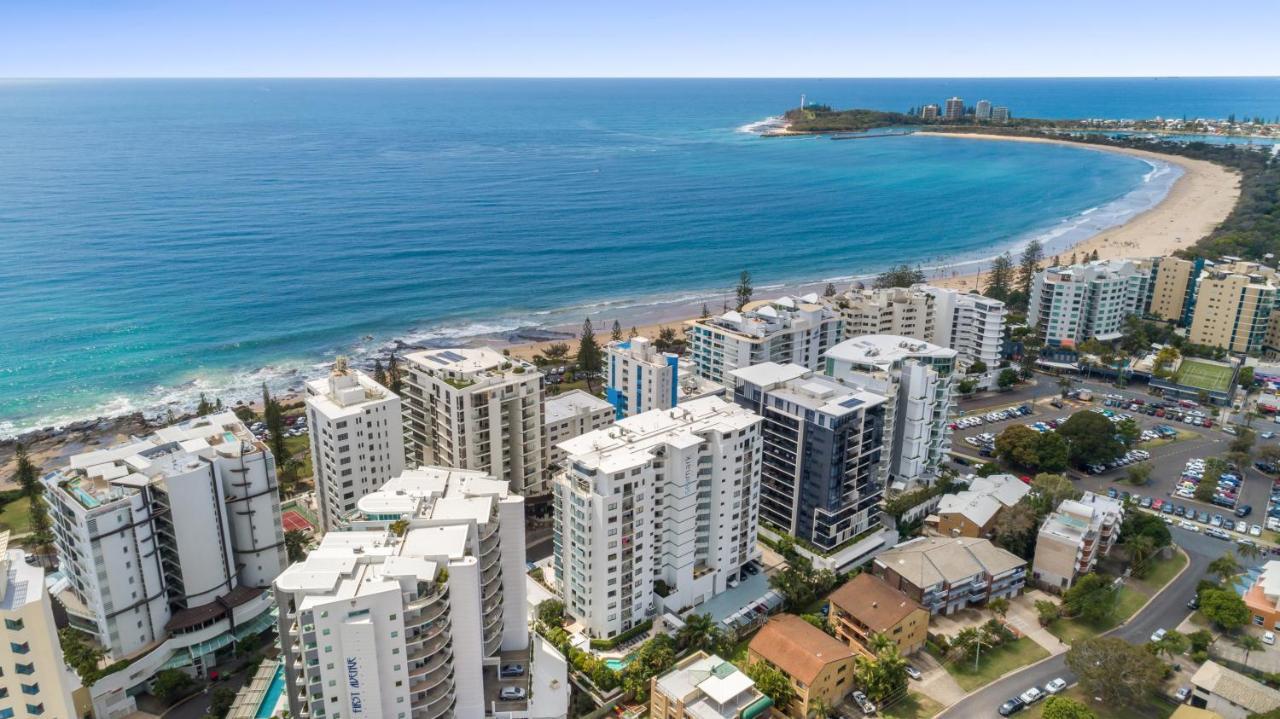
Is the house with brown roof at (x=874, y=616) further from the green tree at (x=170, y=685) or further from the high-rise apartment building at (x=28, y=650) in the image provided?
the high-rise apartment building at (x=28, y=650)

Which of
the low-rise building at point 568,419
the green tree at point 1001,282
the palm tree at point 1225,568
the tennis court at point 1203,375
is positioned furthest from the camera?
the green tree at point 1001,282

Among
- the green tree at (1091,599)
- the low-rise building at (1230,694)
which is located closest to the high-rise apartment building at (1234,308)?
the green tree at (1091,599)

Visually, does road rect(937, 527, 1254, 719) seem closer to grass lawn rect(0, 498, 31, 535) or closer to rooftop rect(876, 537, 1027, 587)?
rooftop rect(876, 537, 1027, 587)

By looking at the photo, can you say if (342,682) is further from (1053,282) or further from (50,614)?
(1053,282)

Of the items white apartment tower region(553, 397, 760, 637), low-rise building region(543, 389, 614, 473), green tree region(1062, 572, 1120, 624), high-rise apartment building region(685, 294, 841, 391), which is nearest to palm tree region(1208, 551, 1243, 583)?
green tree region(1062, 572, 1120, 624)

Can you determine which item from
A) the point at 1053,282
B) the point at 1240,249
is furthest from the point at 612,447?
the point at 1240,249

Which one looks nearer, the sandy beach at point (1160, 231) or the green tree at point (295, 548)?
the green tree at point (295, 548)
